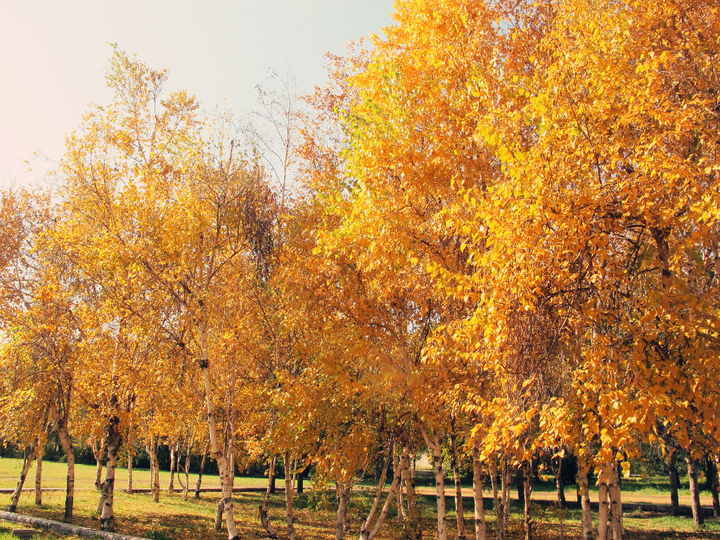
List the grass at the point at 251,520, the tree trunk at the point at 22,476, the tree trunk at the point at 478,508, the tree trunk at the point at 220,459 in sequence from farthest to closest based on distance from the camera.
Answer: the tree trunk at the point at 22,476 < the grass at the point at 251,520 < the tree trunk at the point at 220,459 < the tree trunk at the point at 478,508

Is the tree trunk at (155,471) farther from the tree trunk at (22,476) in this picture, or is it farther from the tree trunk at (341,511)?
the tree trunk at (341,511)

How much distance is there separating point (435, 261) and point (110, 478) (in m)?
11.2

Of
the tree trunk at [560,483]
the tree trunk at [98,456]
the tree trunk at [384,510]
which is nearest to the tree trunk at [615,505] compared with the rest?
the tree trunk at [384,510]

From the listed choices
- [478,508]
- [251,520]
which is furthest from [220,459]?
[251,520]

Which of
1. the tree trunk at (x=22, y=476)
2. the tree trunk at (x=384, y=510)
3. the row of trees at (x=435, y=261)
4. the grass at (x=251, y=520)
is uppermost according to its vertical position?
the row of trees at (x=435, y=261)

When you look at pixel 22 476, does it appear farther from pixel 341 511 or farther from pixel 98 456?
pixel 341 511

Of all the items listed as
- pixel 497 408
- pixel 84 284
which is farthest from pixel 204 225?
pixel 497 408

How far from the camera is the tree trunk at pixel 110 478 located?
12891mm

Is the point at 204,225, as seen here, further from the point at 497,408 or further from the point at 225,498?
the point at 497,408

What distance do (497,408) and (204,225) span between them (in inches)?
348

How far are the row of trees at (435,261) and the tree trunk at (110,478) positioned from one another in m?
0.10

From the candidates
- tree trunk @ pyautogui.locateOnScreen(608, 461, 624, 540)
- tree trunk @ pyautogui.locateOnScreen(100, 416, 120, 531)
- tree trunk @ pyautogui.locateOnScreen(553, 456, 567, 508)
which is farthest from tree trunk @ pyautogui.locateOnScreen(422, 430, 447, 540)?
tree trunk @ pyautogui.locateOnScreen(553, 456, 567, 508)

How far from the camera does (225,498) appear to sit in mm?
10406

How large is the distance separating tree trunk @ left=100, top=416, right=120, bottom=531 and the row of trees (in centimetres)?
10
